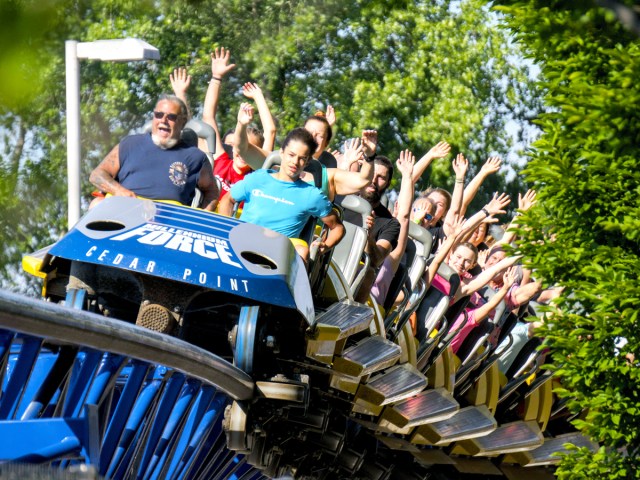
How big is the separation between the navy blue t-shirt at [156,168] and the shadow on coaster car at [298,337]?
17.2 inches

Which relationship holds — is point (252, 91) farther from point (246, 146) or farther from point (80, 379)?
point (80, 379)

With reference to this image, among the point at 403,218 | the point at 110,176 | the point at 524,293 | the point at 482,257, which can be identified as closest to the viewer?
the point at 110,176

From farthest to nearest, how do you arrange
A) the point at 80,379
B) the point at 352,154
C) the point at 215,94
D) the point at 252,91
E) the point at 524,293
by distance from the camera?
1. the point at 524,293
2. the point at 252,91
3. the point at 215,94
4. the point at 352,154
5. the point at 80,379

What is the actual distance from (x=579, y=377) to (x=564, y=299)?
0.42 meters

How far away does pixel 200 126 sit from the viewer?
32.9 feet

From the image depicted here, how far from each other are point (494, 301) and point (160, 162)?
18.0ft

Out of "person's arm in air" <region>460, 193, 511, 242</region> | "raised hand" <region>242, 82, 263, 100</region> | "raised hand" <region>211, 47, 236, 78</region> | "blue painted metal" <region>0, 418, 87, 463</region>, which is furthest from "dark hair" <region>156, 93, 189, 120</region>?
"person's arm in air" <region>460, 193, 511, 242</region>

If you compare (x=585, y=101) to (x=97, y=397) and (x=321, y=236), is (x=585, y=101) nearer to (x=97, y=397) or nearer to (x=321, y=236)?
(x=97, y=397)

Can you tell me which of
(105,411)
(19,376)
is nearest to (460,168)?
(105,411)

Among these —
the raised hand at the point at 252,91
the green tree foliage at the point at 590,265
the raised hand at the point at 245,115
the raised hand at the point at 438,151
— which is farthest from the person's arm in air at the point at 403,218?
the green tree foliage at the point at 590,265

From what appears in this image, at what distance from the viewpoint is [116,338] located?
529 centimetres

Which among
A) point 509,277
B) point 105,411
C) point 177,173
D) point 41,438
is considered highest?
point 41,438

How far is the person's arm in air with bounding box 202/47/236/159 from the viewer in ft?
34.6

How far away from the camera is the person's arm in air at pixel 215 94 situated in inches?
415
